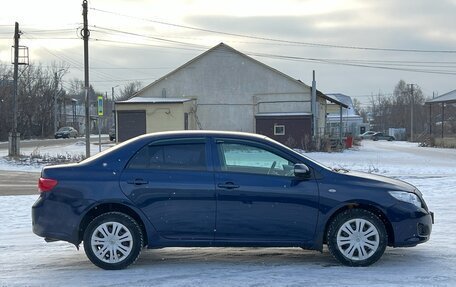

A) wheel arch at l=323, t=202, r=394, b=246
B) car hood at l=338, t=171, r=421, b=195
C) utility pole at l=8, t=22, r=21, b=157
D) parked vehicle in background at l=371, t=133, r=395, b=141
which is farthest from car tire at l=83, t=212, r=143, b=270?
parked vehicle in background at l=371, t=133, r=395, b=141

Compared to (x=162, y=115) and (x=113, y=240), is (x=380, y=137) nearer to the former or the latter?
(x=162, y=115)

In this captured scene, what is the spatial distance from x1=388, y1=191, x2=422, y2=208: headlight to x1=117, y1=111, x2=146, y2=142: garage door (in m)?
34.6

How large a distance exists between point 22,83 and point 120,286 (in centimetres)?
7216

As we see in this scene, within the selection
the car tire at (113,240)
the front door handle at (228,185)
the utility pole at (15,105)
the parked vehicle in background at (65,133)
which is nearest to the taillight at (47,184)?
Result: the car tire at (113,240)

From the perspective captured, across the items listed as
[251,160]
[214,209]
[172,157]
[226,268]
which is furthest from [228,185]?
[226,268]

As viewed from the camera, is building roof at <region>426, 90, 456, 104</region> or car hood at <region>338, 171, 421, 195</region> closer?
car hood at <region>338, 171, 421, 195</region>

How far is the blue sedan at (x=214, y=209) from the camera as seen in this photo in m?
6.53

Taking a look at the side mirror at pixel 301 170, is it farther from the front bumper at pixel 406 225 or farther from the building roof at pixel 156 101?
the building roof at pixel 156 101

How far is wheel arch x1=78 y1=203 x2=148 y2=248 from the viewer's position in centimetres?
658

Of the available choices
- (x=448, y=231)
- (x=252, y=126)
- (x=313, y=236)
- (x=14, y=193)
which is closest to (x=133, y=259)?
(x=313, y=236)

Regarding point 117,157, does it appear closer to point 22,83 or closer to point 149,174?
point 149,174

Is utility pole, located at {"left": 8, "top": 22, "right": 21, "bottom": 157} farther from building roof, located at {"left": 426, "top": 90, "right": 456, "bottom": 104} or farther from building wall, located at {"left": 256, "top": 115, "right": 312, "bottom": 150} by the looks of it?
building roof, located at {"left": 426, "top": 90, "right": 456, "bottom": 104}

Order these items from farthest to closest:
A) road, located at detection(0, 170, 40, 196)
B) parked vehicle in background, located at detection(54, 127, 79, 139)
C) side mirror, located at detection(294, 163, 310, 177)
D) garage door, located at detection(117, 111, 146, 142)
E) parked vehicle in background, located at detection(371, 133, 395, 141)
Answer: parked vehicle in background, located at detection(371, 133, 395, 141) < parked vehicle in background, located at detection(54, 127, 79, 139) < garage door, located at detection(117, 111, 146, 142) < road, located at detection(0, 170, 40, 196) < side mirror, located at detection(294, 163, 310, 177)

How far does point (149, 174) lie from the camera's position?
6586 millimetres
